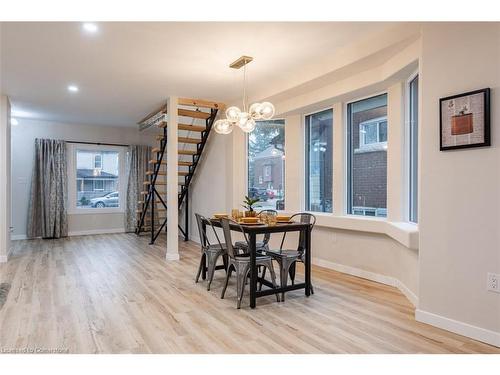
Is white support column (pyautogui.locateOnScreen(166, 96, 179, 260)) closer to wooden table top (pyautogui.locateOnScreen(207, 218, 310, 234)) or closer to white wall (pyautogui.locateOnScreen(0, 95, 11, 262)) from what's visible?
wooden table top (pyautogui.locateOnScreen(207, 218, 310, 234))

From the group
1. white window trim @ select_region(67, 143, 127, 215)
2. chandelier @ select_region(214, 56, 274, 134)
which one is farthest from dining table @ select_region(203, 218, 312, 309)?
white window trim @ select_region(67, 143, 127, 215)

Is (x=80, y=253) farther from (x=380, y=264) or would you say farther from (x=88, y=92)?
(x=380, y=264)

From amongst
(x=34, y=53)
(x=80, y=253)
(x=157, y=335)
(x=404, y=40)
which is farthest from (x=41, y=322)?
(x=404, y=40)

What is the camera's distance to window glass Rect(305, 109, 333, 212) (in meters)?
4.93

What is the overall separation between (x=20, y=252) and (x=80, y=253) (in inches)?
42.2

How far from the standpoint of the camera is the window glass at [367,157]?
420cm

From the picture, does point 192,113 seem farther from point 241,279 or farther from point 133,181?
point 241,279

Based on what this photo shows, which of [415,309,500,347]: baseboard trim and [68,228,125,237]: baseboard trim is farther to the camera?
[68,228,125,237]: baseboard trim

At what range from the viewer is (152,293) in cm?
369

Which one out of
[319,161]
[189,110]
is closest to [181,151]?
[189,110]

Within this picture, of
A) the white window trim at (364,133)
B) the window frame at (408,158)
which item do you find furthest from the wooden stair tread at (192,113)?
the window frame at (408,158)

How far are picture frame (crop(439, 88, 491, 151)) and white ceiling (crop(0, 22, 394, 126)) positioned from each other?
1003mm

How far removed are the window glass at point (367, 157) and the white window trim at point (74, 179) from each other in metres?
5.95
